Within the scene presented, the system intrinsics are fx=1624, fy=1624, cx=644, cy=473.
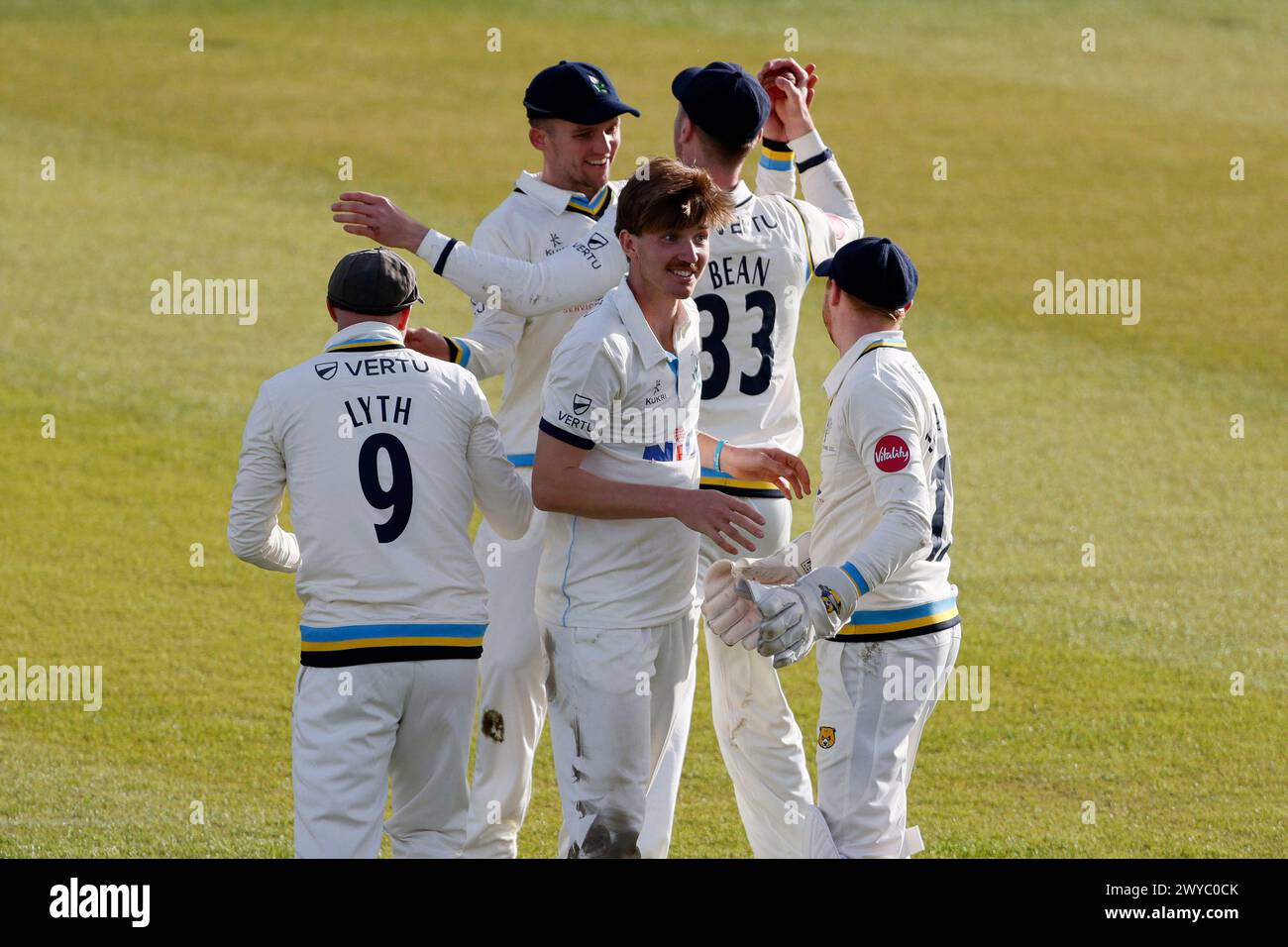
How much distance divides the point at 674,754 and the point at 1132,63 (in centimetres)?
2107

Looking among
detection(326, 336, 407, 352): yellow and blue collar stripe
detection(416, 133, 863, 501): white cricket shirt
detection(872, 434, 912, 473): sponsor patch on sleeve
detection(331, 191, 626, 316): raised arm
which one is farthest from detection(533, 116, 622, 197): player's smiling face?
detection(872, 434, 912, 473): sponsor patch on sleeve

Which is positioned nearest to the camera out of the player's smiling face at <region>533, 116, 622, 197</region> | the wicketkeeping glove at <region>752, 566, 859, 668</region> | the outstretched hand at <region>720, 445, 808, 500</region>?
the wicketkeeping glove at <region>752, 566, 859, 668</region>

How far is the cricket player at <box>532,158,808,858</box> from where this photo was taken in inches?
191

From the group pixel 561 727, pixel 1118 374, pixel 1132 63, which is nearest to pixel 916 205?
pixel 1118 374

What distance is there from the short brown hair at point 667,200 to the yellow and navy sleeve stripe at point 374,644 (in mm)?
1351

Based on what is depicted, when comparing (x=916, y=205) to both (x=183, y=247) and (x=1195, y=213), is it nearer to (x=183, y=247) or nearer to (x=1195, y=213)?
(x=1195, y=213)

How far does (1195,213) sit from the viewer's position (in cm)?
1808

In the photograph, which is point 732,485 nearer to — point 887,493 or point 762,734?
point 762,734

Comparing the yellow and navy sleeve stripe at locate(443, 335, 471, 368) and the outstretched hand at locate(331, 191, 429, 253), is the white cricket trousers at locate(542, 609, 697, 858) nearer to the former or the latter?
the yellow and navy sleeve stripe at locate(443, 335, 471, 368)

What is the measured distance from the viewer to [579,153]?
5965 mm

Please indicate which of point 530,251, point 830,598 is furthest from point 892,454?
point 530,251

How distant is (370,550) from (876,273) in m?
1.80

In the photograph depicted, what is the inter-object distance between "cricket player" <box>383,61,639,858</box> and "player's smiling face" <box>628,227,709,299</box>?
966 mm

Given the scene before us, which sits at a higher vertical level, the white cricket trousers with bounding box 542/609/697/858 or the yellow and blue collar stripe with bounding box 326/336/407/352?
the yellow and blue collar stripe with bounding box 326/336/407/352
